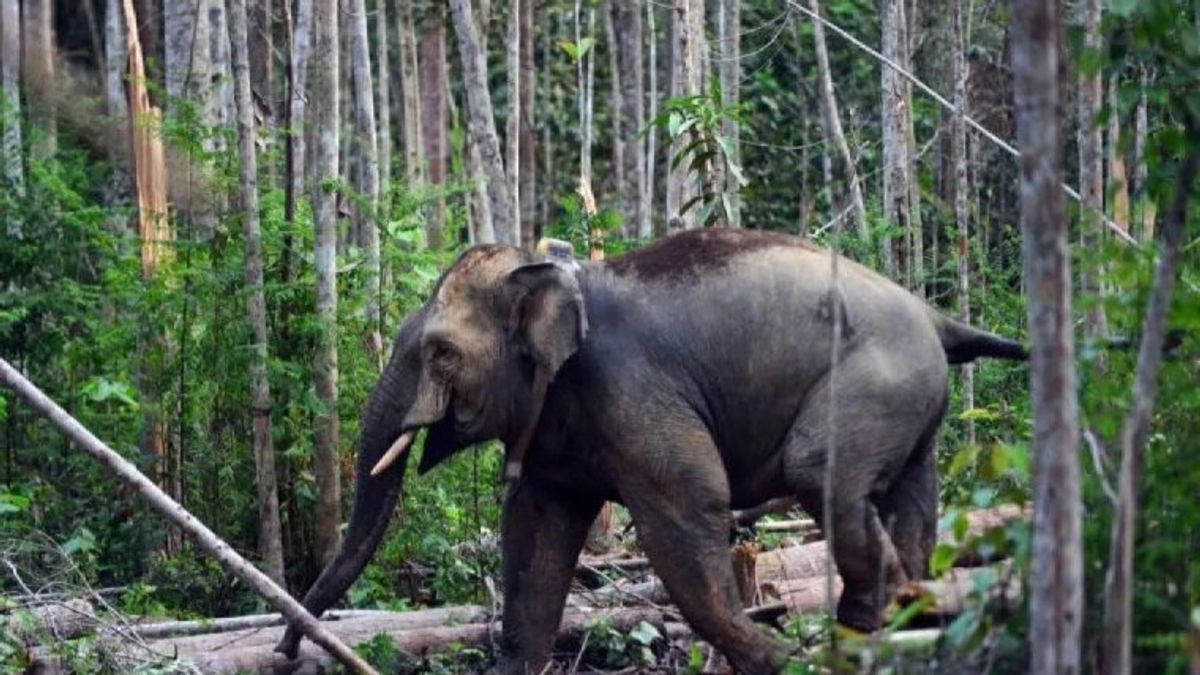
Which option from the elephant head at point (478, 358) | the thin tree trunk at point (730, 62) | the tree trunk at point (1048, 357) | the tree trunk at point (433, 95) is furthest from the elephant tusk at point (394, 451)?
the tree trunk at point (433, 95)

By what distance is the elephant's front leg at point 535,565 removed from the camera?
1030 cm

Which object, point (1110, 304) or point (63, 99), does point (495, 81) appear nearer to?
point (63, 99)

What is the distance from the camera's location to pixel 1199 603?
670 centimetres

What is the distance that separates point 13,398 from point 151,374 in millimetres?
1613

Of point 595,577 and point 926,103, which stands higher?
point 926,103

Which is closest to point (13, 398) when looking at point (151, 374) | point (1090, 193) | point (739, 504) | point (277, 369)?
point (151, 374)

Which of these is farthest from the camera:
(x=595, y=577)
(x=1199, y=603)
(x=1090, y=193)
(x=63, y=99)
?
(x=63, y=99)

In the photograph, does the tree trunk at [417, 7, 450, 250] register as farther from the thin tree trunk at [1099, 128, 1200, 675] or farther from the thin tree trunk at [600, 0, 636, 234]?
the thin tree trunk at [1099, 128, 1200, 675]

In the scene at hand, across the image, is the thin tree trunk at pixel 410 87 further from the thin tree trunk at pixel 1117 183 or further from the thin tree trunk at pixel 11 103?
the thin tree trunk at pixel 1117 183

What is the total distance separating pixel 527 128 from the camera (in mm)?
22594

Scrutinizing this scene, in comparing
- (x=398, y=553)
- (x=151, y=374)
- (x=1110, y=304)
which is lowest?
(x=398, y=553)

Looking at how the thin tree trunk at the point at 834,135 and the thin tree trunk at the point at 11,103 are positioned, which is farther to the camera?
the thin tree trunk at the point at 11,103

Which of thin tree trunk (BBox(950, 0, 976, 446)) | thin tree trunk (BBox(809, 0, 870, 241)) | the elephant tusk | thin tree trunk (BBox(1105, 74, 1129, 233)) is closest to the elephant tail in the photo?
thin tree trunk (BBox(1105, 74, 1129, 233))

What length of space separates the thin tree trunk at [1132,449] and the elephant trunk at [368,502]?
4.15m
